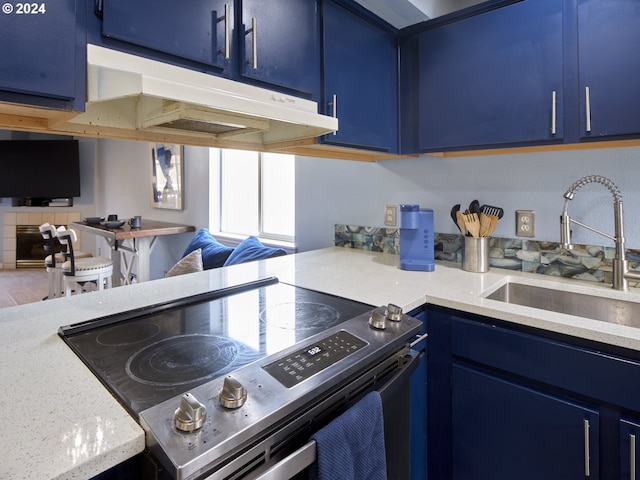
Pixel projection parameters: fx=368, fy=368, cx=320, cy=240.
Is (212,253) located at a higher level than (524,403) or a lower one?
higher

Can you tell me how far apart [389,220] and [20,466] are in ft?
6.08

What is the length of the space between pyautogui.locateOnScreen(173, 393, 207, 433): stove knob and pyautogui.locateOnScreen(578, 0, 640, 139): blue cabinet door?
1.48m

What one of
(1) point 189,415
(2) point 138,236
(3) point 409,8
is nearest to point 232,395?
(1) point 189,415

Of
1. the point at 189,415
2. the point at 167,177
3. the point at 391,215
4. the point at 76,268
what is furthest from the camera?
the point at 167,177

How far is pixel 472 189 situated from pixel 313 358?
52.5 inches

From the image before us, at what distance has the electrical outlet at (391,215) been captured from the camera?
2094 mm

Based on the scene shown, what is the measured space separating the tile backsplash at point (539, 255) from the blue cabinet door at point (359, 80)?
0.56m

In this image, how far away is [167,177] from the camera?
4273mm

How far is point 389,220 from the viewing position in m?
2.12

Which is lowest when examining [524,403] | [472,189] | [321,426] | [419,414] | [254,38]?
[419,414]

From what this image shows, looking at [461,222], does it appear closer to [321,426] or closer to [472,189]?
[472,189]

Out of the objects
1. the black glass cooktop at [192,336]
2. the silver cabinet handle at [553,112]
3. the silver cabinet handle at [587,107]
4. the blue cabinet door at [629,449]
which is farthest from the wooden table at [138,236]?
the blue cabinet door at [629,449]

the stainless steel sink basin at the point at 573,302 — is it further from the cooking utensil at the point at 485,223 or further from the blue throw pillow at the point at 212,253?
the blue throw pillow at the point at 212,253

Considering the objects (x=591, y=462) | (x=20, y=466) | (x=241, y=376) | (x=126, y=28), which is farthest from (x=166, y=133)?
(x=591, y=462)
